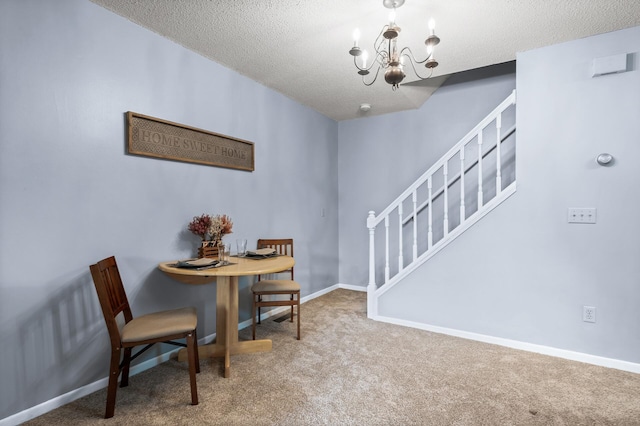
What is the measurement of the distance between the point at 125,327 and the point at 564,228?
3.19 m

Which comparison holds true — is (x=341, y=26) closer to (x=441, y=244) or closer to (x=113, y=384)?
(x=441, y=244)

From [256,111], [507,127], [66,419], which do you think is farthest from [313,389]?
[507,127]

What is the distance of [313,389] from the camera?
1.97 meters

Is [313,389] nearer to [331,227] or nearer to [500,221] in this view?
[500,221]

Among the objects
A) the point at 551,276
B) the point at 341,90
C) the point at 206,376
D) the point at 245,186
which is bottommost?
the point at 206,376

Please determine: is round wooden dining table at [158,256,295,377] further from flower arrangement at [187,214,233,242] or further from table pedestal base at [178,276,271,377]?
flower arrangement at [187,214,233,242]

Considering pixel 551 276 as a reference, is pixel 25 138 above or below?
above

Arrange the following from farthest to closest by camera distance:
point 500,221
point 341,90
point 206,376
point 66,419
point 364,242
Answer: point 364,242 < point 341,90 < point 500,221 < point 206,376 < point 66,419

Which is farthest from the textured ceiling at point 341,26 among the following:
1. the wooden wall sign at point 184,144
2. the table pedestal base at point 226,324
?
the table pedestal base at point 226,324


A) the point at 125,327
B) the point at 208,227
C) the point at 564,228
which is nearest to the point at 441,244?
the point at 564,228

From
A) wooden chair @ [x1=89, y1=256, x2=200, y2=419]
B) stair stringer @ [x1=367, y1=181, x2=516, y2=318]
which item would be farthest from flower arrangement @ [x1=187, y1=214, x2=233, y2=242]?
stair stringer @ [x1=367, y1=181, x2=516, y2=318]

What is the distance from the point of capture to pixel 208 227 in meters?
2.50

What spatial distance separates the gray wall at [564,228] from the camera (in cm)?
230

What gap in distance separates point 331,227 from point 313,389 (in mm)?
2724
